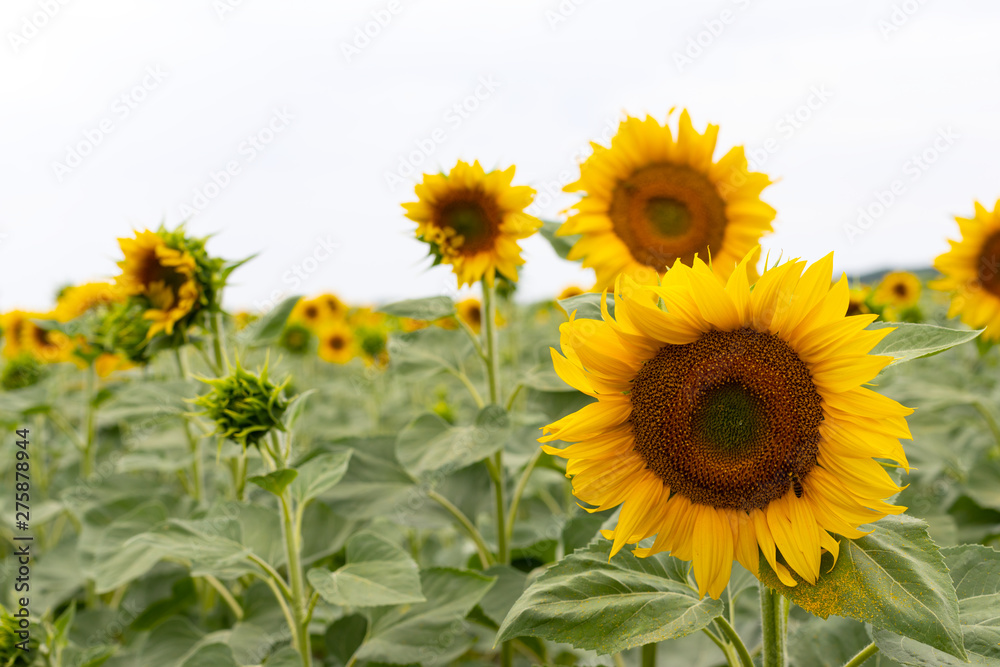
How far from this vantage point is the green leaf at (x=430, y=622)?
65.2 inches

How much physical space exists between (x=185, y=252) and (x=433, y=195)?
2.93 ft

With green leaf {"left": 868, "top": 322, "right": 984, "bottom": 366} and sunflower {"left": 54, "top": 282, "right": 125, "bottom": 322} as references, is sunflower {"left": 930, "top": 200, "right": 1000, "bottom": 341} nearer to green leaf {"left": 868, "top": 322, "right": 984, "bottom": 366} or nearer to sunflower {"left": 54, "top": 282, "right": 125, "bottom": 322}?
green leaf {"left": 868, "top": 322, "right": 984, "bottom": 366}

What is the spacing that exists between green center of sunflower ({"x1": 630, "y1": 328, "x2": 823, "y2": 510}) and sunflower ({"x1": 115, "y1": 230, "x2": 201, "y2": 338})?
66.7 inches

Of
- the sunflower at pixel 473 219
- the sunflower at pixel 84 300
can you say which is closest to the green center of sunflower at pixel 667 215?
the sunflower at pixel 473 219

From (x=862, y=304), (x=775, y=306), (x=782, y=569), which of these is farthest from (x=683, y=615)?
(x=862, y=304)

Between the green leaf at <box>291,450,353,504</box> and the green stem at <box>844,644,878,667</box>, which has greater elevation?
the green leaf at <box>291,450,353,504</box>

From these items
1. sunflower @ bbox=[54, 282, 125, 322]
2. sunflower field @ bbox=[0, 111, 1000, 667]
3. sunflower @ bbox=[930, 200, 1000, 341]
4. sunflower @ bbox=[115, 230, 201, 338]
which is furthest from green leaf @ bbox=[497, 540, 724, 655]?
sunflower @ bbox=[54, 282, 125, 322]

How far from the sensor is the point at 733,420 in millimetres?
1091

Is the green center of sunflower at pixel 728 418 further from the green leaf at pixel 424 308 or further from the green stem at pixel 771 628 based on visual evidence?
the green leaf at pixel 424 308

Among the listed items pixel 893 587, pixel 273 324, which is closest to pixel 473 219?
pixel 273 324

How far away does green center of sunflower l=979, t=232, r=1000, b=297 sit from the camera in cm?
278

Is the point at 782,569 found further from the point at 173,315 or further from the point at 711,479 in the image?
the point at 173,315

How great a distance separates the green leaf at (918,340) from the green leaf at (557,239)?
1.17 m

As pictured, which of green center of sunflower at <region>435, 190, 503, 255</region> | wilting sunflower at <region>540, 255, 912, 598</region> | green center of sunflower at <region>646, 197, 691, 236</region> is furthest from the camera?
green center of sunflower at <region>646, 197, 691, 236</region>
